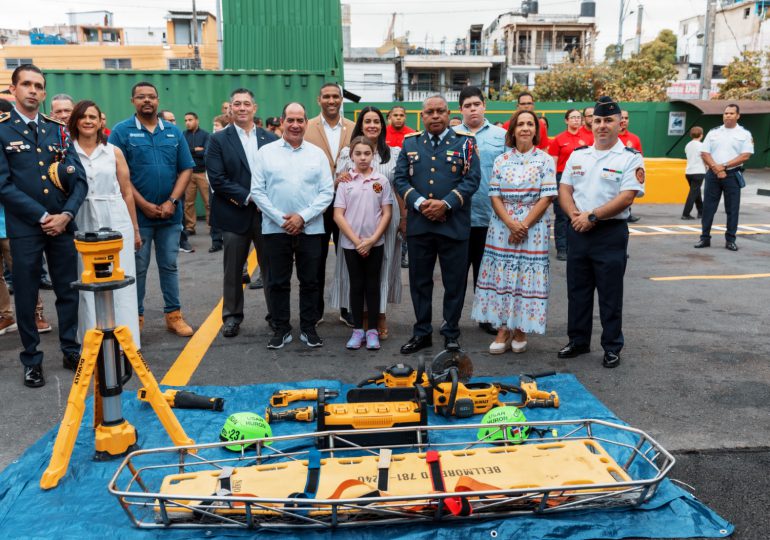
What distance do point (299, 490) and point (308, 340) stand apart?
2758 millimetres

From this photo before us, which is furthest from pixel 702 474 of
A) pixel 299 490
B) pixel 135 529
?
pixel 135 529

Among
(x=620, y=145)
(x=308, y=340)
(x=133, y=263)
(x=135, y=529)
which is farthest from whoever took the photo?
(x=308, y=340)

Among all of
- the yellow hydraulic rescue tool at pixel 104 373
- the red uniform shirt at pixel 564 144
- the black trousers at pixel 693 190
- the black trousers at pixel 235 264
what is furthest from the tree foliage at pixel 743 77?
the yellow hydraulic rescue tool at pixel 104 373

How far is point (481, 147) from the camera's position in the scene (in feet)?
19.5

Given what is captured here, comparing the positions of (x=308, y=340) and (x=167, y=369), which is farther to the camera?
(x=308, y=340)

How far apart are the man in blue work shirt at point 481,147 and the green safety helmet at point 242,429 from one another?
2.72 meters

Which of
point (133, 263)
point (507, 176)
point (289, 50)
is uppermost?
point (289, 50)

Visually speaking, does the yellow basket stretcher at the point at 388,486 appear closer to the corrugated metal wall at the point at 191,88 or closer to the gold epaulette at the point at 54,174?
the gold epaulette at the point at 54,174

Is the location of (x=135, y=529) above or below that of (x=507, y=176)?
below

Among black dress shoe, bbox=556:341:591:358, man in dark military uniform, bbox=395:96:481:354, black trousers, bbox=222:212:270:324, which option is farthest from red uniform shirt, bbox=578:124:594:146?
black trousers, bbox=222:212:270:324

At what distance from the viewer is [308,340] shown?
19.1 feet

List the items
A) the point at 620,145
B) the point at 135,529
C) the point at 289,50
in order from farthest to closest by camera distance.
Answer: the point at 289,50 < the point at 620,145 < the point at 135,529

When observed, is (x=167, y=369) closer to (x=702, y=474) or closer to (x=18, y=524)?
(x=18, y=524)

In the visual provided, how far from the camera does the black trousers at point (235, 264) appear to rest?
6.11 metres
